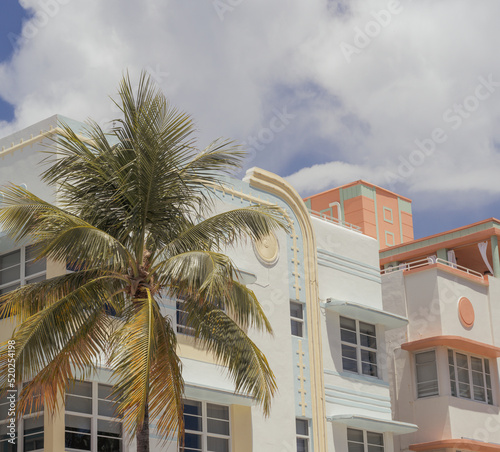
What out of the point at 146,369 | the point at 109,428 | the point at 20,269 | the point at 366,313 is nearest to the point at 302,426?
the point at 366,313

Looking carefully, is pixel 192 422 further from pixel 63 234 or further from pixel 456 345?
pixel 456 345

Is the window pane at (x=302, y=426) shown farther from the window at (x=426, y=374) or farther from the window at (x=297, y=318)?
the window at (x=426, y=374)

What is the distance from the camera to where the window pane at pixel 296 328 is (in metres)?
25.7

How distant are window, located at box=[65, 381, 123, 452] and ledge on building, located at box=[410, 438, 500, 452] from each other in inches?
508

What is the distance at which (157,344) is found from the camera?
1499cm

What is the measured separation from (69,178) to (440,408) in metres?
17.1

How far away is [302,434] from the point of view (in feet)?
81.4

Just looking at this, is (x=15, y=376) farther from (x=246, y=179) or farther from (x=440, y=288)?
(x=440, y=288)

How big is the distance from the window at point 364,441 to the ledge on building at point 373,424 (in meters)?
0.22

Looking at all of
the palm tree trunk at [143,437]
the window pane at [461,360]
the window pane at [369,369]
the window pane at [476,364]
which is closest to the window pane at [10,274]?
the palm tree trunk at [143,437]

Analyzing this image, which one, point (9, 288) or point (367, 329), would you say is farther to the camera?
point (367, 329)

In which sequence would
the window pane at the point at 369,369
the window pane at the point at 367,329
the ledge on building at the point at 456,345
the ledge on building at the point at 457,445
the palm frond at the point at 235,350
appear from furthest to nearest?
the ledge on building at the point at 456,345
the ledge on building at the point at 457,445
the window pane at the point at 367,329
the window pane at the point at 369,369
the palm frond at the point at 235,350

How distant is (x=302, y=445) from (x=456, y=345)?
7462mm

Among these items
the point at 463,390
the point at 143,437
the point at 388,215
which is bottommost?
the point at 143,437
